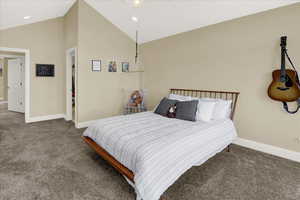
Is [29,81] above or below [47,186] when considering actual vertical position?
above

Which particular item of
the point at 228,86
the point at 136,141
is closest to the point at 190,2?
the point at 228,86

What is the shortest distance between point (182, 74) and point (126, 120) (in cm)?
226

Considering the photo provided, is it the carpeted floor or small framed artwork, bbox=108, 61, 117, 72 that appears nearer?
the carpeted floor

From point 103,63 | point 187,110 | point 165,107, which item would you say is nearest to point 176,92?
point 165,107

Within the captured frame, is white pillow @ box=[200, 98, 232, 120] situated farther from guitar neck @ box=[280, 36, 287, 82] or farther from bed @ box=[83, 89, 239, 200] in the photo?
guitar neck @ box=[280, 36, 287, 82]

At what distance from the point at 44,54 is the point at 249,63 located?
5.55m

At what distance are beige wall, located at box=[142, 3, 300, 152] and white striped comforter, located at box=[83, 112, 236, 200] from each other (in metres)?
0.71

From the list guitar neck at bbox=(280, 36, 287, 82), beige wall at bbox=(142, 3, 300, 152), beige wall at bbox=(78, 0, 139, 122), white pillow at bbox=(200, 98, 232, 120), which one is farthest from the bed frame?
beige wall at bbox=(78, 0, 139, 122)

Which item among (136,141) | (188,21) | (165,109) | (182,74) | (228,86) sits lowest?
(136,141)

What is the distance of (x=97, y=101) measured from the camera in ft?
15.5

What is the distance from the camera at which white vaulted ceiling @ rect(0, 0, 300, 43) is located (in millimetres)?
3114

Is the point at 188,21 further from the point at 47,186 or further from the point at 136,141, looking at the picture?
the point at 47,186

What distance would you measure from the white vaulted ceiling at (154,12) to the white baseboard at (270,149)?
2536 mm

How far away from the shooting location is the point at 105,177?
222 centimetres
